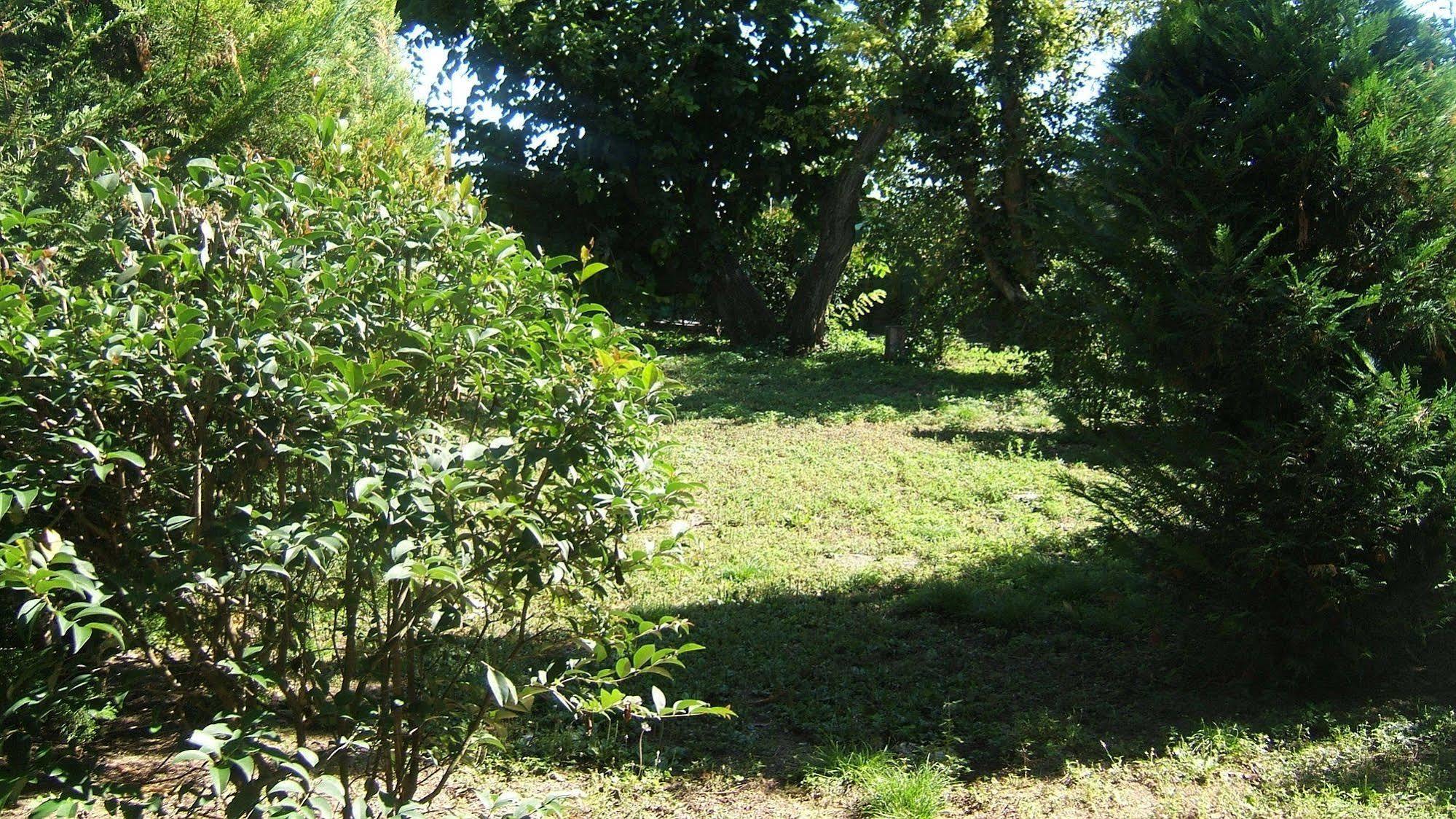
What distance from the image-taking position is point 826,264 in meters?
15.9

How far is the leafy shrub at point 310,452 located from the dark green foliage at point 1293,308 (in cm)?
241

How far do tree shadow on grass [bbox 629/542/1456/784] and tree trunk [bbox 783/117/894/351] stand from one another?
9.93 meters

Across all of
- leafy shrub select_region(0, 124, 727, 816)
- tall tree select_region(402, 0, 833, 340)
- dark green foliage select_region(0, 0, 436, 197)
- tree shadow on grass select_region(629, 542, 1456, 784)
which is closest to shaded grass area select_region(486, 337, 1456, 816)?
tree shadow on grass select_region(629, 542, 1456, 784)

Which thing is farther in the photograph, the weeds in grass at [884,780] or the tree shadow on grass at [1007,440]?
the tree shadow on grass at [1007,440]

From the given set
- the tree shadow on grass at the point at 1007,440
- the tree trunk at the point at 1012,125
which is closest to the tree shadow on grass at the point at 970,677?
the tree shadow on grass at the point at 1007,440

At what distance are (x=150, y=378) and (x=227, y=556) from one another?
1.43 feet

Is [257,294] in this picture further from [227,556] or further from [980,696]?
[980,696]

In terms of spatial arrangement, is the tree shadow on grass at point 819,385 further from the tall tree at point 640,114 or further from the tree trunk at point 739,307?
the tall tree at point 640,114

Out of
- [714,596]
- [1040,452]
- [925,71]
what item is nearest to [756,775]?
[714,596]

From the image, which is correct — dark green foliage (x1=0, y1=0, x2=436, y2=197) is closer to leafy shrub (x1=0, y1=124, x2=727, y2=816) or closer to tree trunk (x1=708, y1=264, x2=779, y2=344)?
leafy shrub (x1=0, y1=124, x2=727, y2=816)

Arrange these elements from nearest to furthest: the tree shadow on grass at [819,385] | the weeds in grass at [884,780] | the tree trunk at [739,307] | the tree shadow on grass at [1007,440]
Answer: the weeds in grass at [884,780], the tree shadow on grass at [1007,440], the tree shadow on grass at [819,385], the tree trunk at [739,307]

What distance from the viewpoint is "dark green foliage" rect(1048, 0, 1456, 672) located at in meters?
4.00

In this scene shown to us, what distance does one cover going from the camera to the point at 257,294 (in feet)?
7.82

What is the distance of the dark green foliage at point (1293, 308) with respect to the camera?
400 cm
